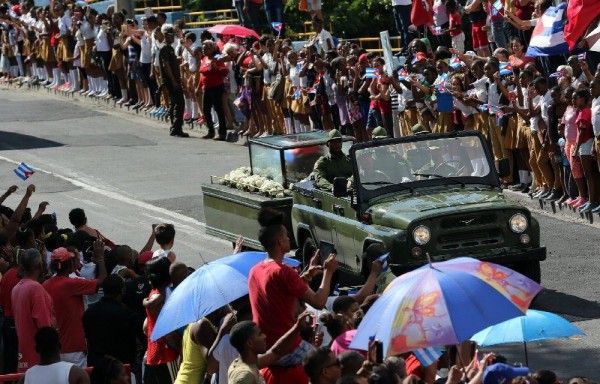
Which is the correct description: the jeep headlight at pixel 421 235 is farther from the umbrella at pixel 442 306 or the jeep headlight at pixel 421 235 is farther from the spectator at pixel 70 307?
the umbrella at pixel 442 306

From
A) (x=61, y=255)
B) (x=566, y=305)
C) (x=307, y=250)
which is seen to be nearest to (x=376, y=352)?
(x=61, y=255)

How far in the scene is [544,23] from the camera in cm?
2223

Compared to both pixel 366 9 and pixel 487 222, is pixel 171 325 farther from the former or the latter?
pixel 366 9

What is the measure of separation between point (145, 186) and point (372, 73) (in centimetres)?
471

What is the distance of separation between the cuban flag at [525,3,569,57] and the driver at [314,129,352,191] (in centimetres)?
584

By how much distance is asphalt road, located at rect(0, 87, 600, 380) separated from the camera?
51.1 feet

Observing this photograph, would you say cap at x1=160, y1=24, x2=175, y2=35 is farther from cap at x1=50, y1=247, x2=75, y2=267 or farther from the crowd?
cap at x1=50, y1=247, x2=75, y2=267

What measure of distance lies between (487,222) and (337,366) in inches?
257

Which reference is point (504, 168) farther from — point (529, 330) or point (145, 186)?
point (145, 186)

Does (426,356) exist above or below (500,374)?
below

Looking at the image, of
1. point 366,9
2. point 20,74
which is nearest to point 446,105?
point 366,9

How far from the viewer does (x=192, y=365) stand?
35.2ft

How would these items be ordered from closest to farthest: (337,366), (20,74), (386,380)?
(386,380)
(337,366)
(20,74)

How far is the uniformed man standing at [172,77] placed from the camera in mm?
30234
